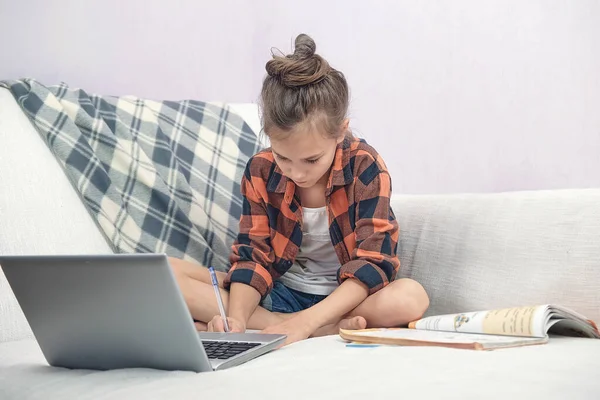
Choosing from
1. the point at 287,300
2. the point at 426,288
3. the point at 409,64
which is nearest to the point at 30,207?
the point at 287,300

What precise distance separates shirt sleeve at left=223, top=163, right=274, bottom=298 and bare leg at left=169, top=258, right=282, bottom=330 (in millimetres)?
47

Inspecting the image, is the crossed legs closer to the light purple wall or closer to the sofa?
the sofa

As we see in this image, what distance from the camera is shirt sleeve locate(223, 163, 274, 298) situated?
1.52 metres

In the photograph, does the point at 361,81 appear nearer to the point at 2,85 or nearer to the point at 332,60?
the point at 332,60

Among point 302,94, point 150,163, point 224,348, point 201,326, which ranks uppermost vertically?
point 302,94

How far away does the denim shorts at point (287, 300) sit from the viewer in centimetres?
160

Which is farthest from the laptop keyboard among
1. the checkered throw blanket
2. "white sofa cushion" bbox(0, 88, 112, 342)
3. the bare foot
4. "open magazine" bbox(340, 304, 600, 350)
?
the checkered throw blanket

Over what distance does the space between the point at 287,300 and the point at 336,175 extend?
294 mm

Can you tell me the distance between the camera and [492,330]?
45.4 inches

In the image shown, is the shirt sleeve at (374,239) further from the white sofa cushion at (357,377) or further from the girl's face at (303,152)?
the white sofa cushion at (357,377)

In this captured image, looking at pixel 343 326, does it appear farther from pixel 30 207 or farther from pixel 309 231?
pixel 30 207

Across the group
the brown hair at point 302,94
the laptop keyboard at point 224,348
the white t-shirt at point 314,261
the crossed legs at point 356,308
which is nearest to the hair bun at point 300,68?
the brown hair at point 302,94

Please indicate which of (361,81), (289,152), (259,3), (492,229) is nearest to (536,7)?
(361,81)

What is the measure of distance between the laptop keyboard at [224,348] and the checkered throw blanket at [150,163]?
551 millimetres
